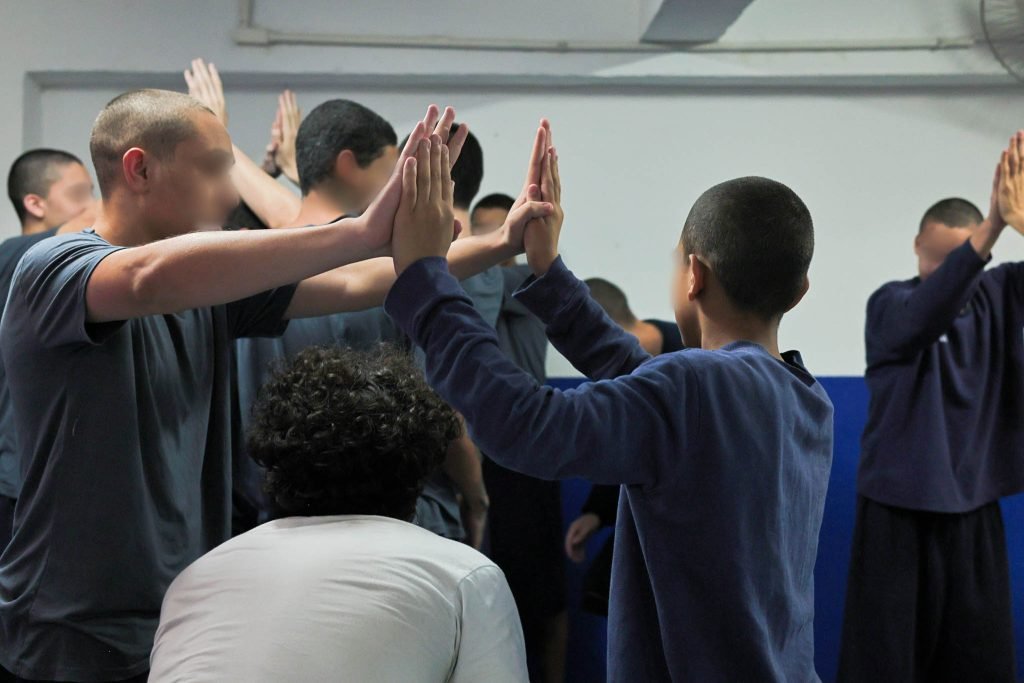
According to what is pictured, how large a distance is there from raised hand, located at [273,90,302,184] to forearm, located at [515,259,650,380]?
66.9 inches

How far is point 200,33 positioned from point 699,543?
11.1 feet

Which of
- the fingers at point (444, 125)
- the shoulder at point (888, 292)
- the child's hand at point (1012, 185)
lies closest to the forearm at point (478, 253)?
the fingers at point (444, 125)

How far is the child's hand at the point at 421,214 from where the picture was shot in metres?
1.24

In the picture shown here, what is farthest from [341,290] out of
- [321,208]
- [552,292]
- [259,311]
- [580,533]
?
[580,533]

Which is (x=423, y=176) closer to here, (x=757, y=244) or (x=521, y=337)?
(x=757, y=244)

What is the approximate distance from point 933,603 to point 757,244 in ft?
6.80

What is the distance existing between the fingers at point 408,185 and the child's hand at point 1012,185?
6.30 ft

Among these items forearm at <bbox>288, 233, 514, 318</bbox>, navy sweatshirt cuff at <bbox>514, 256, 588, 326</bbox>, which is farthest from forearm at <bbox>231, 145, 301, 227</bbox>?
navy sweatshirt cuff at <bbox>514, 256, 588, 326</bbox>

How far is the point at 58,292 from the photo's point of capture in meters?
1.37

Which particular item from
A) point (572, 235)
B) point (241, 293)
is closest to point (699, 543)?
point (241, 293)

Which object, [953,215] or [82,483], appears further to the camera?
[953,215]

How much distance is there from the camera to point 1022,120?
4082 millimetres

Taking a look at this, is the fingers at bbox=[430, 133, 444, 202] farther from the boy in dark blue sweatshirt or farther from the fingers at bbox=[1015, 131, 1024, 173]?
the fingers at bbox=[1015, 131, 1024, 173]

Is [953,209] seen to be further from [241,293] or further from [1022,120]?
[241,293]
